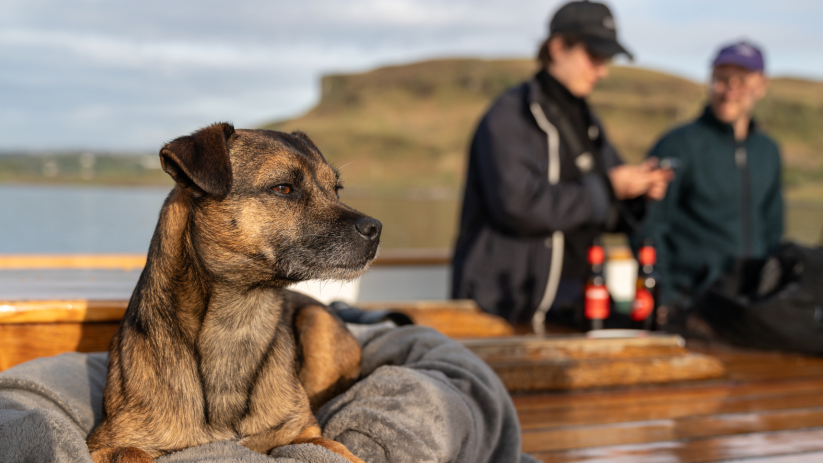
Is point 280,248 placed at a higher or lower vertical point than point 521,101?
lower

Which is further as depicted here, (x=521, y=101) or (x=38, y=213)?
(x=38, y=213)

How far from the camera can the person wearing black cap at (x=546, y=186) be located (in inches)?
167

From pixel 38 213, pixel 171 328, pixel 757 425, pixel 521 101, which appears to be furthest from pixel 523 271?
pixel 38 213

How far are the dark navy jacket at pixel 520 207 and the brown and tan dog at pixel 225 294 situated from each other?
7.20ft

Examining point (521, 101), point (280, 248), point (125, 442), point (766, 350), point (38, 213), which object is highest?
point (521, 101)

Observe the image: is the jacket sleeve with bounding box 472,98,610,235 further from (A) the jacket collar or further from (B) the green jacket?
(A) the jacket collar

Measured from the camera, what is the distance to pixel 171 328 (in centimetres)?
212

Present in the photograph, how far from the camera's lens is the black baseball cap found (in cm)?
423

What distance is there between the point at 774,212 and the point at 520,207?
270cm

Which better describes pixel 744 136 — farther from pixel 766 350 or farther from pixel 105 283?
pixel 105 283

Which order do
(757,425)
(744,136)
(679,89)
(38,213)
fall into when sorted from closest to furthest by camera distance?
(757,425), (744,136), (38,213), (679,89)

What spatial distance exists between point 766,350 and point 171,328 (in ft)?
13.2

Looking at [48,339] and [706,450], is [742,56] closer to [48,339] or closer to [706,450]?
[706,450]

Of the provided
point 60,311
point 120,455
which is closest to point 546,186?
point 60,311
